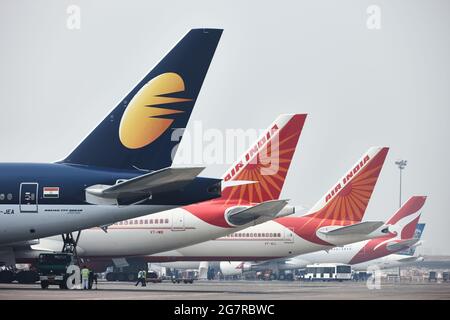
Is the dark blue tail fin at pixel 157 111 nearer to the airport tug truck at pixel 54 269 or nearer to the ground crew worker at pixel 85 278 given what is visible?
the airport tug truck at pixel 54 269

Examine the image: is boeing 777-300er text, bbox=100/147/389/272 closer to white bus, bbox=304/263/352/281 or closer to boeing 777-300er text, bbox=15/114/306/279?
boeing 777-300er text, bbox=15/114/306/279

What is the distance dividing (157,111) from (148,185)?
291 cm

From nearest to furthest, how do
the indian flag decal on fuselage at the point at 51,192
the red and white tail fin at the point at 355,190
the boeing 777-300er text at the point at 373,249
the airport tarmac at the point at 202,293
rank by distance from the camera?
the airport tarmac at the point at 202,293 → the indian flag decal on fuselage at the point at 51,192 → the red and white tail fin at the point at 355,190 → the boeing 777-300er text at the point at 373,249

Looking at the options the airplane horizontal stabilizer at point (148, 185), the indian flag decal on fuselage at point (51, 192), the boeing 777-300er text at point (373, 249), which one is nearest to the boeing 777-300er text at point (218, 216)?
the indian flag decal on fuselage at point (51, 192)

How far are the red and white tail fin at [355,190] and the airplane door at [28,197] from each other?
111 ft

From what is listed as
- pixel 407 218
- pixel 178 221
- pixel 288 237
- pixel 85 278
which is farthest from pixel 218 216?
pixel 407 218

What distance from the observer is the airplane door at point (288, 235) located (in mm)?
63188

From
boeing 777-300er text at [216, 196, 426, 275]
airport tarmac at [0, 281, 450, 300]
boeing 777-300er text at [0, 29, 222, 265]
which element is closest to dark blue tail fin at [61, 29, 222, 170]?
boeing 777-300er text at [0, 29, 222, 265]

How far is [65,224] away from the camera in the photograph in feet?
118

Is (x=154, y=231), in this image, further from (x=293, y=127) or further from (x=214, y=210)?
(x=293, y=127)

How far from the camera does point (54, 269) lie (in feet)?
144

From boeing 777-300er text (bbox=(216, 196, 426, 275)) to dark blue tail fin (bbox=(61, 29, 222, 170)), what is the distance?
55.0 metres
